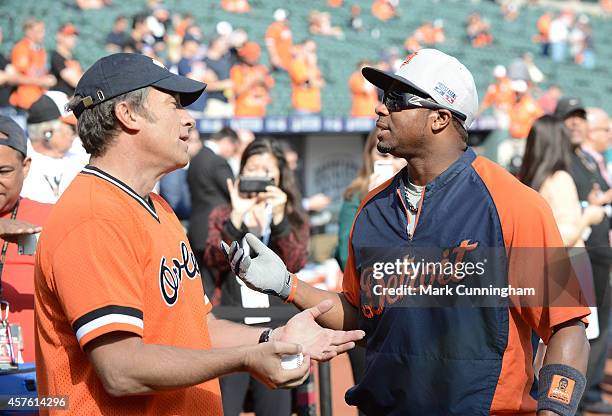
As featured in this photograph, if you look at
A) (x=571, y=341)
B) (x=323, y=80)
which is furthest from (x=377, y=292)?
(x=323, y=80)

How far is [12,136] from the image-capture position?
3701 millimetres

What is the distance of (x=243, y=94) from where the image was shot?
12.8m

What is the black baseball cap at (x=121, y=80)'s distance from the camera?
97.7 inches

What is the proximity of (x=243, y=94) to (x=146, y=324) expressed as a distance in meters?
10.7

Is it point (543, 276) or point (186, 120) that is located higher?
point (186, 120)

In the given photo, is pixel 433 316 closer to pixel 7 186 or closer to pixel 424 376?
pixel 424 376

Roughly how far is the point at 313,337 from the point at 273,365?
19 centimetres

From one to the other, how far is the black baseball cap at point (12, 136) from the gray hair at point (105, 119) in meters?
1.28

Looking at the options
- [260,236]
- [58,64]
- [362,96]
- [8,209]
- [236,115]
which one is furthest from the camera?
[362,96]

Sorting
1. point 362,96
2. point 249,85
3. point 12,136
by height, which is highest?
point 249,85

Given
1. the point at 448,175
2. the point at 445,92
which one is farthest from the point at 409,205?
the point at 445,92

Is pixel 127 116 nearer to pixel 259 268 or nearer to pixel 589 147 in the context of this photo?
pixel 259 268

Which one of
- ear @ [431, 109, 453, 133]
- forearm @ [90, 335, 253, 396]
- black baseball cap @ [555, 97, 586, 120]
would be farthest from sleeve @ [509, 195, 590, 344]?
black baseball cap @ [555, 97, 586, 120]

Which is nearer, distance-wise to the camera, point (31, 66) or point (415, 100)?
point (415, 100)
